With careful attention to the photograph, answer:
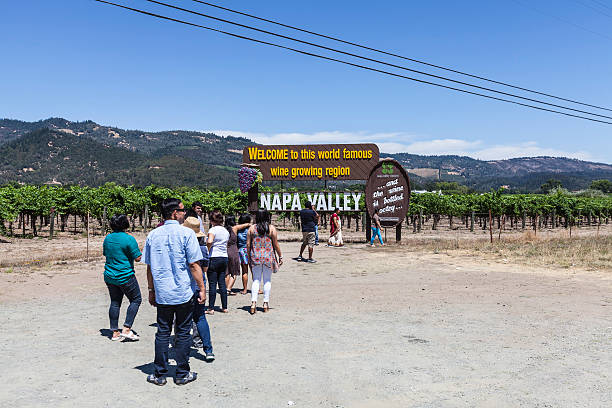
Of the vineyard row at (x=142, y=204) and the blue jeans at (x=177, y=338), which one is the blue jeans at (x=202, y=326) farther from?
the vineyard row at (x=142, y=204)

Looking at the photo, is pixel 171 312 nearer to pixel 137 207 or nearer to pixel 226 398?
pixel 226 398

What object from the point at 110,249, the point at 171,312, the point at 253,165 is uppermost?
the point at 253,165

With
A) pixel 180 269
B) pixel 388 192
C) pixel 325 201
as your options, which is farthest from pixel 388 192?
pixel 180 269

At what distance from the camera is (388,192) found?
1962 cm

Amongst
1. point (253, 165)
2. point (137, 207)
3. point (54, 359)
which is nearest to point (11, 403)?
point (54, 359)

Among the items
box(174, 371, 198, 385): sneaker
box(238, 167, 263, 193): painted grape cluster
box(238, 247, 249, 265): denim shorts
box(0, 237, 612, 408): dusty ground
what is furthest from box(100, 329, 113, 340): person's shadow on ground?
box(238, 167, 263, 193): painted grape cluster

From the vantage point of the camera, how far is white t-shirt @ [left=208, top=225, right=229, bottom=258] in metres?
7.39

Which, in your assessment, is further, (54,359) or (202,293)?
(54,359)

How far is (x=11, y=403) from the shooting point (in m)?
4.30

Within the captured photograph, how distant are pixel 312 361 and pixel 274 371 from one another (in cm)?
53

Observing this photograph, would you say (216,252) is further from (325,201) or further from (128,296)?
(325,201)

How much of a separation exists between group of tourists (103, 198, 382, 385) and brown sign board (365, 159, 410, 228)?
35.3ft

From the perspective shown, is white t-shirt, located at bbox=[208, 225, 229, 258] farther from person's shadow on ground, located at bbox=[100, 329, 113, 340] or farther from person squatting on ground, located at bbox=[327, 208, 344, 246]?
person squatting on ground, located at bbox=[327, 208, 344, 246]

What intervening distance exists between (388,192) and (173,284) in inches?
612
